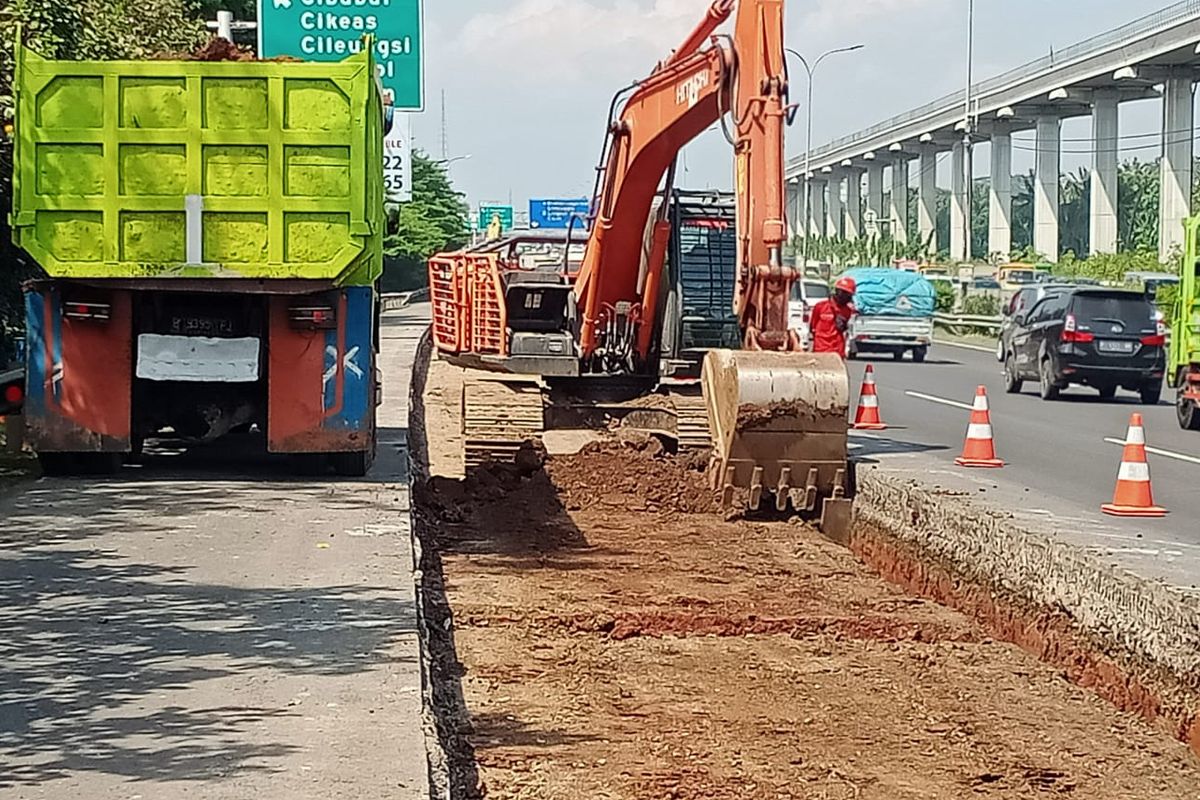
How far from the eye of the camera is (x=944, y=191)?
393 ft

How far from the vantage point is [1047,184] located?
77.1m

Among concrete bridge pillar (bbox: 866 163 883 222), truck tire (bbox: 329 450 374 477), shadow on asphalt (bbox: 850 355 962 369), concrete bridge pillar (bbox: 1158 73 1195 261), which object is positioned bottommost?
truck tire (bbox: 329 450 374 477)

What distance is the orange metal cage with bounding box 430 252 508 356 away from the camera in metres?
17.8

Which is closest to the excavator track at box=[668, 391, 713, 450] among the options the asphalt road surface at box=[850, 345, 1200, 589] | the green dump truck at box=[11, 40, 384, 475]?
the asphalt road surface at box=[850, 345, 1200, 589]

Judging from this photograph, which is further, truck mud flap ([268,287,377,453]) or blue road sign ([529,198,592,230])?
blue road sign ([529,198,592,230])

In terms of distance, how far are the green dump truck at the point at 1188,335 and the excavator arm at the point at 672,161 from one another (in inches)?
269

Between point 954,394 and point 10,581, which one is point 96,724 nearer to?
point 10,581

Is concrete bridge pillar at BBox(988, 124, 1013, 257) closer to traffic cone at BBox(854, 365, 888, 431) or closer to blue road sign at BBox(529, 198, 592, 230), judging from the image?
blue road sign at BBox(529, 198, 592, 230)

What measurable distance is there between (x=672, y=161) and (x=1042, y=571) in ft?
23.6

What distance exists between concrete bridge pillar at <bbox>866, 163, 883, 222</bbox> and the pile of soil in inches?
3833

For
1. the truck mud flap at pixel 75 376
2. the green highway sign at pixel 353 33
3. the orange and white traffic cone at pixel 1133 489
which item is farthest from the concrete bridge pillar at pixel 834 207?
the truck mud flap at pixel 75 376

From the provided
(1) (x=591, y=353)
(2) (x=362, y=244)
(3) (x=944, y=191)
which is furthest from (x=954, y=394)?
(3) (x=944, y=191)

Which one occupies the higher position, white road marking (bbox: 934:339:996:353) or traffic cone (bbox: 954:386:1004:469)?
white road marking (bbox: 934:339:996:353)

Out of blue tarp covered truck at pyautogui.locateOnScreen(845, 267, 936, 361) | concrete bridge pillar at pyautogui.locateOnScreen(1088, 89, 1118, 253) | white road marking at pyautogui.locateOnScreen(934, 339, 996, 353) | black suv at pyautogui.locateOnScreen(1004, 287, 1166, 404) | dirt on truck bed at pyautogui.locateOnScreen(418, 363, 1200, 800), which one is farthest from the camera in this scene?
concrete bridge pillar at pyautogui.locateOnScreen(1088, 89, 1118, 253)
